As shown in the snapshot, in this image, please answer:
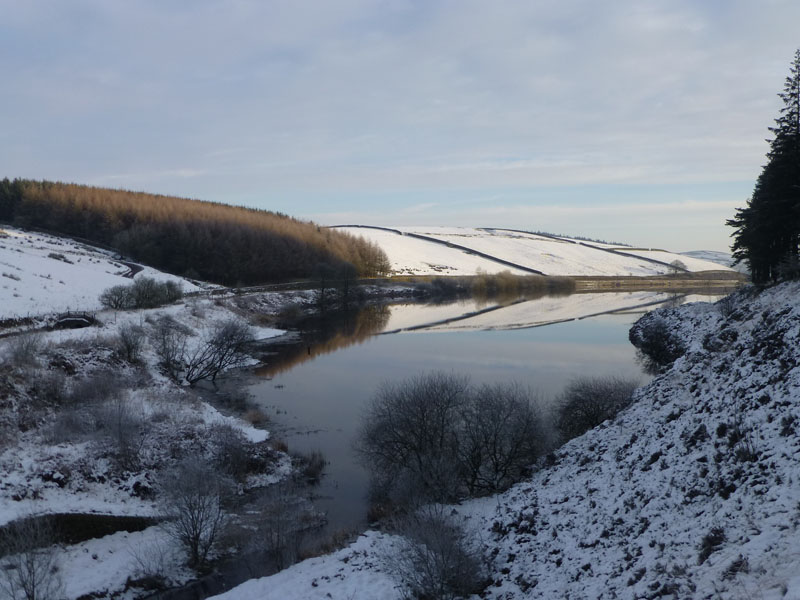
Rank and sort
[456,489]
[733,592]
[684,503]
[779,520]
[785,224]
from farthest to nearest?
[785,224] < [456,489] < [684,503] < [779,520] < [733,592]

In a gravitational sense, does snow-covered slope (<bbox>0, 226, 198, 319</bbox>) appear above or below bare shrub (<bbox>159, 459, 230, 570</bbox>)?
above

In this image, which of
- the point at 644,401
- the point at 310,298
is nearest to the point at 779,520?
the point at 644,401

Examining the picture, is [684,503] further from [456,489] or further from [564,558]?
[456,489]

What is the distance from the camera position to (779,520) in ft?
26.2

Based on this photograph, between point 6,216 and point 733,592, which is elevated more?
point 6,216

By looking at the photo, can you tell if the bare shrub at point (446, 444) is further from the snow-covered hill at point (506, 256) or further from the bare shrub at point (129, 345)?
the snow-covered hill at point (506, 256)

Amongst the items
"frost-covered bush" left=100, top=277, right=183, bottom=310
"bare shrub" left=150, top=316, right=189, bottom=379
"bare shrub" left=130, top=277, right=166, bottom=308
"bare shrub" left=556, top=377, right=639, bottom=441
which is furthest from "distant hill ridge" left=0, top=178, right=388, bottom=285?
"bare shrub" left=556, top=377, right=639, bottom=441

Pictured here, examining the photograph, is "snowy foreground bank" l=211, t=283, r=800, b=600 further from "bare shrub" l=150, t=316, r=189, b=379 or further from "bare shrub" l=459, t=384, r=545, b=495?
"bare shrub" l=150, t=316, r=189, b=379

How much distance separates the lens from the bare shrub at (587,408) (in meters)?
19.3

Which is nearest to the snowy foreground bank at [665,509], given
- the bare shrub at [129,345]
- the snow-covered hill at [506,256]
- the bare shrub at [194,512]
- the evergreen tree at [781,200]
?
the bare shrub at [194,512]

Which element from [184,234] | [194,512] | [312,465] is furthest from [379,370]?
[184,234]

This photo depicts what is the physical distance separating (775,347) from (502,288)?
8236cm

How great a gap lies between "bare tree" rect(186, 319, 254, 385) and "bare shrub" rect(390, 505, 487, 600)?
800 inches

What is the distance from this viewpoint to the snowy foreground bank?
8109 mm
